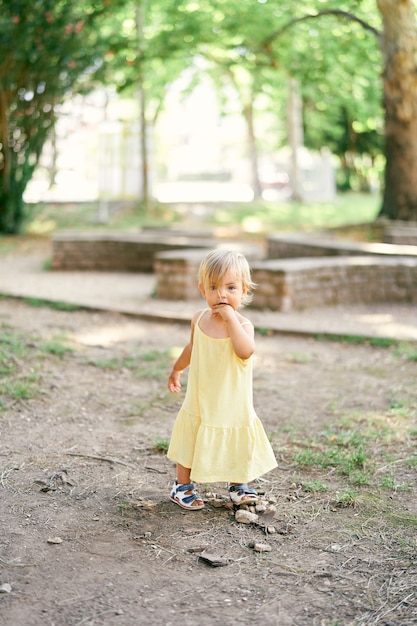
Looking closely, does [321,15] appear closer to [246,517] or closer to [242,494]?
[242,494]

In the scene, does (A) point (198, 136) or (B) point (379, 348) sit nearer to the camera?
(B) point (379, 348)

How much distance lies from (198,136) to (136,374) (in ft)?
219

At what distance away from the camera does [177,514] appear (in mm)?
3600

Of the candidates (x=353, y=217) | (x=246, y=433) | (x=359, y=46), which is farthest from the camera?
(x=353, y=217)

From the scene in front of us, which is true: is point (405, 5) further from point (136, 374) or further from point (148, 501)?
point (148, 501)

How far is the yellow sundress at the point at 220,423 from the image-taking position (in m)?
3.52

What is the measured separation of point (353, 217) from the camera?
21078 mm

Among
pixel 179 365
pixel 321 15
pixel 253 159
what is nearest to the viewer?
pixel 179 365

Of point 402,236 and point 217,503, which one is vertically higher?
point 402,236

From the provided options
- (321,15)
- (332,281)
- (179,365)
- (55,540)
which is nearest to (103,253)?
(332,281)

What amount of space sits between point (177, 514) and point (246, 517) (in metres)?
0.32

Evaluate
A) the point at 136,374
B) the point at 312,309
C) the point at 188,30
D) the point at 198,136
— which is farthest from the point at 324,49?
the point at 198,136

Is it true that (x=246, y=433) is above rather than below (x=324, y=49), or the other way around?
below

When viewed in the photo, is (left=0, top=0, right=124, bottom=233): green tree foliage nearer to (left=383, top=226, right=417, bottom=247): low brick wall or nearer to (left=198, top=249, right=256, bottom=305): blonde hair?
(left=383, top=226, right=417, bottom=247): low brick wall
